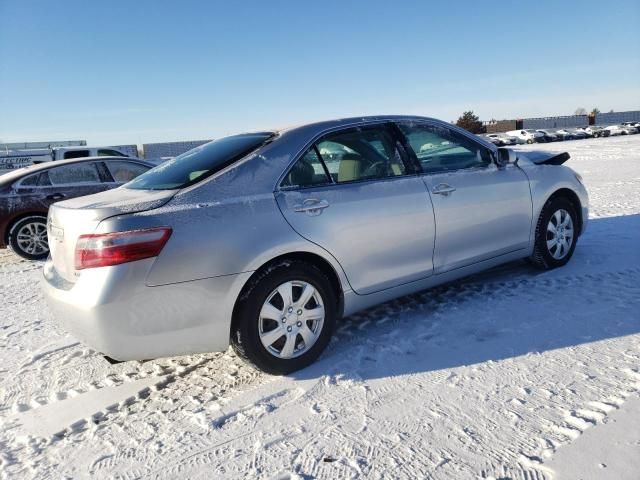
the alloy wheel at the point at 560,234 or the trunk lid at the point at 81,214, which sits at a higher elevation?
the trunk lid at the point at 81,214

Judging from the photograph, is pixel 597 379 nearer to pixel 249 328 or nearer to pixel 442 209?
pixel 442 209

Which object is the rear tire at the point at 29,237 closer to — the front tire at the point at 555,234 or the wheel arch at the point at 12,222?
the wheel arch at the point at 12,222

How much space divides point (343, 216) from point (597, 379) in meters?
1.72

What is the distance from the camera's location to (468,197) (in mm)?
3816

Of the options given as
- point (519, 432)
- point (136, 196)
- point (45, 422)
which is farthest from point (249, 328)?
point (519, 432)

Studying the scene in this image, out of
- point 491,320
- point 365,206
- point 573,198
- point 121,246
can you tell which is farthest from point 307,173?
point 573,198

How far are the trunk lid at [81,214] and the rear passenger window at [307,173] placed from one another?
72cm

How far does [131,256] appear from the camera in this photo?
2525mm

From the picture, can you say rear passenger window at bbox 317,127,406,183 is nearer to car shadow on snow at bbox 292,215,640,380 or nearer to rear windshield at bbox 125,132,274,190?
rear windshield at bbox 125,132,274,190

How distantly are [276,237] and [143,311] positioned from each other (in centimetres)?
83

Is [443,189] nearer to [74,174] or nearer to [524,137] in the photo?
[74,174]

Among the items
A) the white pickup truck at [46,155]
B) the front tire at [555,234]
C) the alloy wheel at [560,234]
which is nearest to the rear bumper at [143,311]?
the front tire at [555,234]

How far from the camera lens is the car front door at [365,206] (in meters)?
3.07

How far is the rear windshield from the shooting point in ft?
10.00
